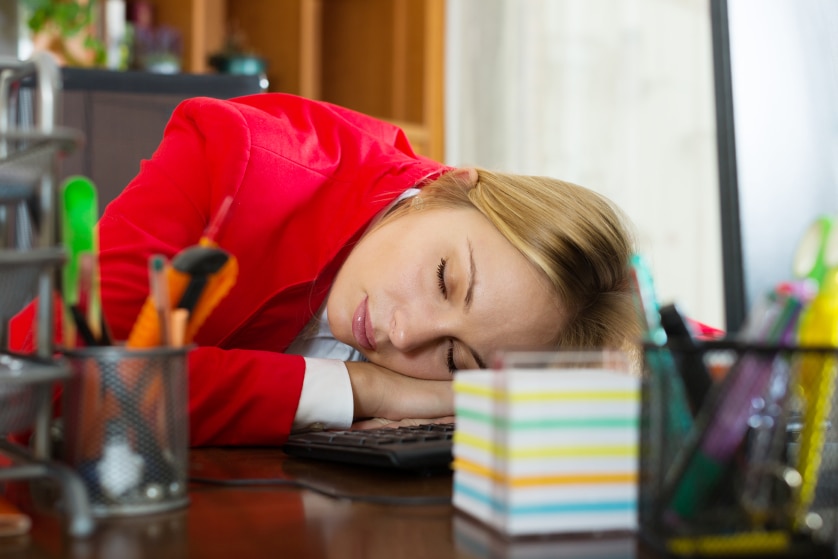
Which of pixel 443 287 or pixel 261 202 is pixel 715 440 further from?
pixel 261 202

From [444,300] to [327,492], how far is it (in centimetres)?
43

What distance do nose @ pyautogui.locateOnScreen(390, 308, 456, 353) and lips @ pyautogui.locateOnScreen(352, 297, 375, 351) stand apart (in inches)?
2.4

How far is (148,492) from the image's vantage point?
1.83 ft

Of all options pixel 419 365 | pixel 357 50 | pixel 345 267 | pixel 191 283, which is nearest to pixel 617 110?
pixel 357 50

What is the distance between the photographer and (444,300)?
1033mm

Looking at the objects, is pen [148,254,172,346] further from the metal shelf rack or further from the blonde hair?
the blonde hair

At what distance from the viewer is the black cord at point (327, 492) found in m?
0.61

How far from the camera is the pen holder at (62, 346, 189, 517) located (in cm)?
55

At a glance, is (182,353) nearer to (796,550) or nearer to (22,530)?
(22,530)

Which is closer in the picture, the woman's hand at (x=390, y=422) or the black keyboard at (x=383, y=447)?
the black keyboard at (x=383, y=447)

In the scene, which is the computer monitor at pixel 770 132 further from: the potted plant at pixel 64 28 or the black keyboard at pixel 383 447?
the potted plant at pixel 64 28

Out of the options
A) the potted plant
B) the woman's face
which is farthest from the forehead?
the potted plant

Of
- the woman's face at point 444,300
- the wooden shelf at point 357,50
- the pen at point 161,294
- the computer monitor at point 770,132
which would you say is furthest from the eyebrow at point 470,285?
the wooden shelf at point 357,50

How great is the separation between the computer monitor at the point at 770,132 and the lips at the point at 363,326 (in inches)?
19.8
